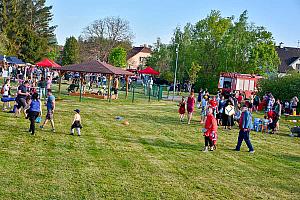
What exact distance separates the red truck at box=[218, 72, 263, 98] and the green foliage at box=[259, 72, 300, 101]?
3.31m

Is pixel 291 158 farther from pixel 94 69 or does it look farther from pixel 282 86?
pixel 282 86

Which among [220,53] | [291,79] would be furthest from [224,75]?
[220,53]

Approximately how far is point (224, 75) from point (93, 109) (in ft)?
77.8

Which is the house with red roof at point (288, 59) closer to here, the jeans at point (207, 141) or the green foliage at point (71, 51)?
the green foliage at point (71, 51)

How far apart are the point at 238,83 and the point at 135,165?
34.0m

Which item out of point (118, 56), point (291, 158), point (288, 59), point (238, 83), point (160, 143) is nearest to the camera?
point (291, 158)

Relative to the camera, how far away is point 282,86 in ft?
126

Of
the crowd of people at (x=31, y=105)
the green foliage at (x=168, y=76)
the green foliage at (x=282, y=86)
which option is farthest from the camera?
the green foliage at (x=168, y=76)

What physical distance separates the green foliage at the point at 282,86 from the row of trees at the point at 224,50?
13.9 meters

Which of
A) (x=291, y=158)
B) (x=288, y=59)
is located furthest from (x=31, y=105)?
(x=288, y=59)

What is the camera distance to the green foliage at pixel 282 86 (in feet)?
122

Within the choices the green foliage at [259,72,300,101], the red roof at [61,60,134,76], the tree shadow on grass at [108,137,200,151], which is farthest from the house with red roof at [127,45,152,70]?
the tree shadow on grass at [108,137,200,151]

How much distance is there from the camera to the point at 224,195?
30.5 ft

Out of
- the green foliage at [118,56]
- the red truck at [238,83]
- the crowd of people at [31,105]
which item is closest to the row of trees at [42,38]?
the green foliage at [118,56]
